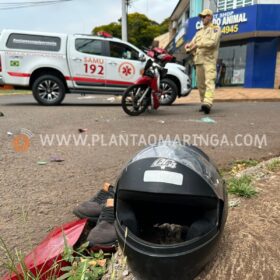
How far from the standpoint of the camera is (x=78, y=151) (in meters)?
4.00

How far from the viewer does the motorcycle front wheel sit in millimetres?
6638

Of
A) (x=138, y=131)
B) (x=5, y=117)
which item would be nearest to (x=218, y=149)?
(x=138, y=131)

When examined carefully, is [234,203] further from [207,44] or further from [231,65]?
[231,65]

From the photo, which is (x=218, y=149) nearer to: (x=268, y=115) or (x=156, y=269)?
(x=156, y=269)

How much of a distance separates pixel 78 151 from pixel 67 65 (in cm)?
585

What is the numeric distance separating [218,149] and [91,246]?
2.66 m

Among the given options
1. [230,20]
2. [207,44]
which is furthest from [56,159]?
[230,20]

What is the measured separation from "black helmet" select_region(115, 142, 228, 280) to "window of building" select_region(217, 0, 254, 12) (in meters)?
18.6

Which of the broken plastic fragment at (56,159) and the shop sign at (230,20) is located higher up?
the shop sign at (230,20)

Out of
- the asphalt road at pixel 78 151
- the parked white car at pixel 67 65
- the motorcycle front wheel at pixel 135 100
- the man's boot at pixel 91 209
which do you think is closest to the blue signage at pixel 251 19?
the parked white car at pixel 67 65

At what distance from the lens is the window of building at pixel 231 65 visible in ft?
64.3

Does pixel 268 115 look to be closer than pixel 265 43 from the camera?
Yes

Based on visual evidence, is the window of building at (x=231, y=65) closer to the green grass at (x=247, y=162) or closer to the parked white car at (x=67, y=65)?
the parked white car at (x=67, y=65)

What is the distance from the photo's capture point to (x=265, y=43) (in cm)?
1812
